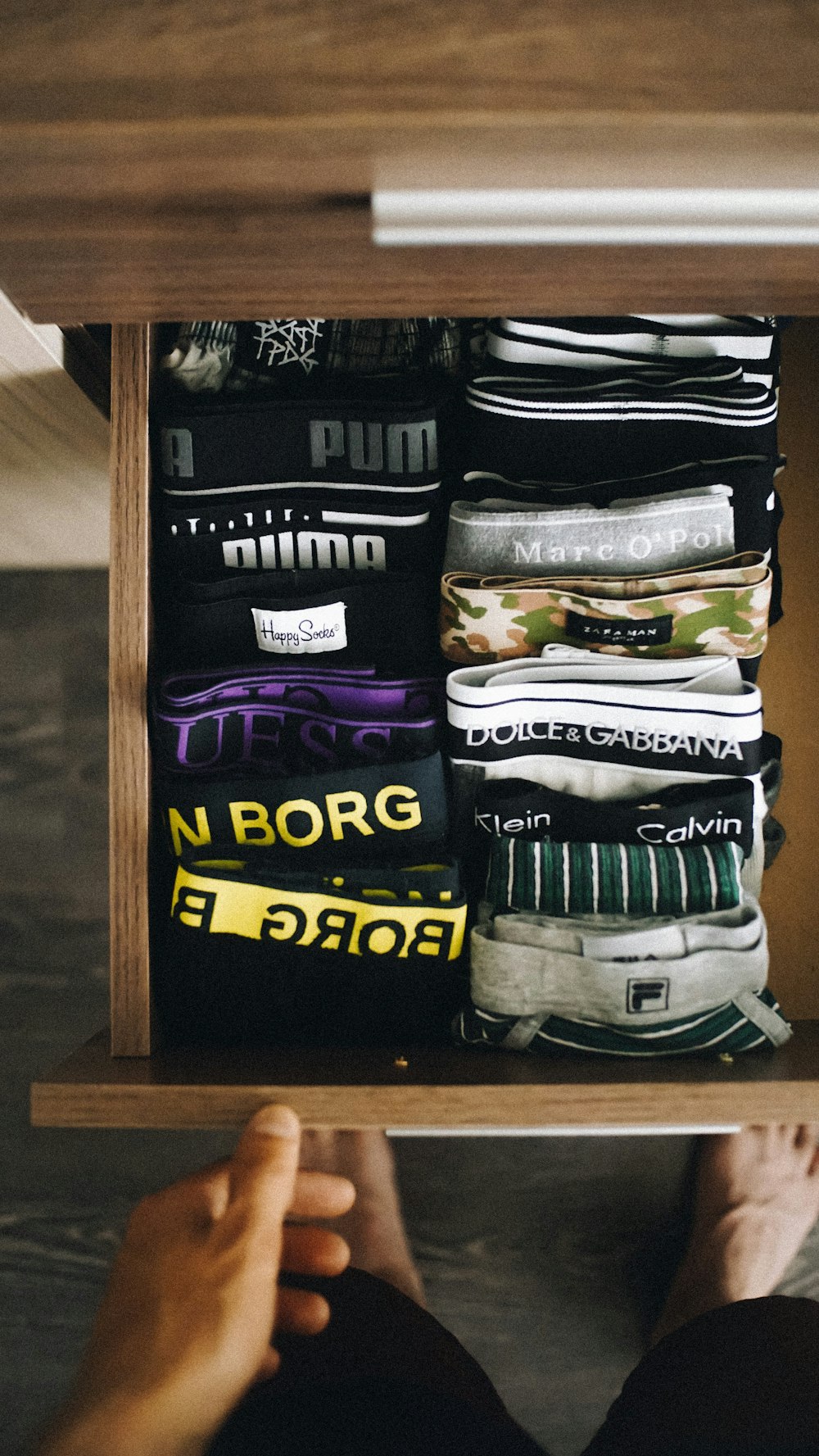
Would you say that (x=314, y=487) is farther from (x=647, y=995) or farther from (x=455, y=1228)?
(x=455, y=1228)

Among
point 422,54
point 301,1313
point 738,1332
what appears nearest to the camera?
point 422,54

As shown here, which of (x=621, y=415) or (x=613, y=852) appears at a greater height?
(x=621, y=415)

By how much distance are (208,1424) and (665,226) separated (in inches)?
32.1

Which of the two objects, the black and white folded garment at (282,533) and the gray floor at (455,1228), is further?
the gray floor at (455,1228)

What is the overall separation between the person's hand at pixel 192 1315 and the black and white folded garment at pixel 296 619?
33 centimetres

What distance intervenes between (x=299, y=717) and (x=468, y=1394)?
0.61m

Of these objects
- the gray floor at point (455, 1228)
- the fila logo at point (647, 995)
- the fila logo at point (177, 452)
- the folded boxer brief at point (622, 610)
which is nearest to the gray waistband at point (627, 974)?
the fila logo at point (647, 995)

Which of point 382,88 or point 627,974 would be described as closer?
point 382,88

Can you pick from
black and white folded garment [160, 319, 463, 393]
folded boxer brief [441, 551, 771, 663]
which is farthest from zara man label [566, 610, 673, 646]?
black and white folded garment [160, 319, 463, 393]

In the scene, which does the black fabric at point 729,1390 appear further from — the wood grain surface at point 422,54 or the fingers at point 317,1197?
the wood grain surface at point 422,54

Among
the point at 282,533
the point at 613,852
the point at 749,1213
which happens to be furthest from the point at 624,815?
A: the point at 749,1213

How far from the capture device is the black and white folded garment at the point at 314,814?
649mm

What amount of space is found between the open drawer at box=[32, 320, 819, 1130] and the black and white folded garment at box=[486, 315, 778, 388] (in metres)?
0.28

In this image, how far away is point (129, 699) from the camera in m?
0.64
